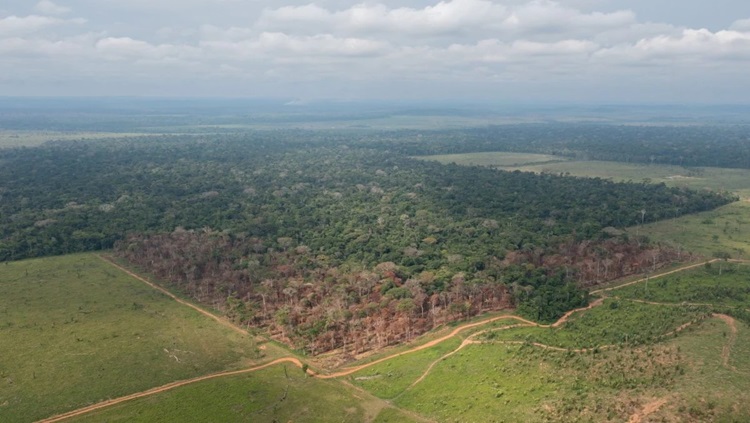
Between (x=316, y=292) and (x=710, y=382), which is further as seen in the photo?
(x=316, y=292)

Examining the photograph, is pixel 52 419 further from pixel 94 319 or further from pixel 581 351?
pixel 581 351

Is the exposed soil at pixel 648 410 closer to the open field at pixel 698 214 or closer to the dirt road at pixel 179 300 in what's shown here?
the dirt road at pixel 179 300

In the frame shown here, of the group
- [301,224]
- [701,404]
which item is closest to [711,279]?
[701,404]

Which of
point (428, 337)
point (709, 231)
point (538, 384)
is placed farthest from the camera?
point (709, 231)

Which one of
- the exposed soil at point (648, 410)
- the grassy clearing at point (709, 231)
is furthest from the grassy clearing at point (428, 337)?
the grassy clearing at point (709, 231)

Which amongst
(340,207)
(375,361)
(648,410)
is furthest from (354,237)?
(648,410)

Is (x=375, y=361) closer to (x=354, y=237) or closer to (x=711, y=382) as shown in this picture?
(x=711, y=382)
